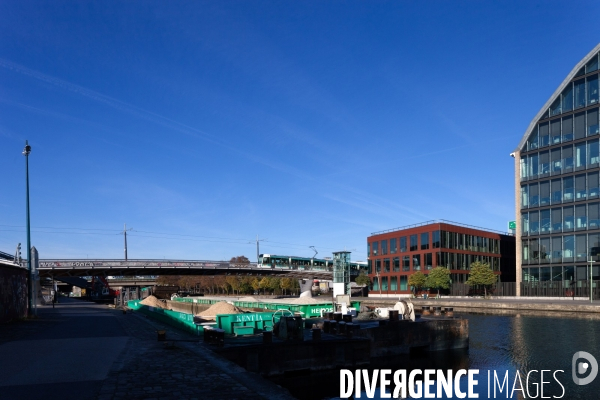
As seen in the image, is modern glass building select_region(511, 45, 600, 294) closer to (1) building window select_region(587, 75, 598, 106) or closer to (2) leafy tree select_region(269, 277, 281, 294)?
(1) building window select_region(587, 75, 598, 106)

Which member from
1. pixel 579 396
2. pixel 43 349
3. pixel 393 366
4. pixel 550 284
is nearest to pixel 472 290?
pixel 550 284

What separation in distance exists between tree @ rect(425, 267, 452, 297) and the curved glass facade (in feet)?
41.3

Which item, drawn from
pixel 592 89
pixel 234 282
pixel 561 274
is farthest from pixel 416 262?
pixel 234 282

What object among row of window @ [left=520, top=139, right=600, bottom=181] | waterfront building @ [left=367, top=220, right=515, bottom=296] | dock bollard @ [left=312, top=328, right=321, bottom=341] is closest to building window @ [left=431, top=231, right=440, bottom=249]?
waterfront building @ [left=367, top=220, right=515, bottom=296]

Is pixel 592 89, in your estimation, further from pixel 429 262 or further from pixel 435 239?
pixel 429 262

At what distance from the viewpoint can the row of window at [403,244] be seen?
9375cm

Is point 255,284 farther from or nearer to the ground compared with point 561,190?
nearer to the ground

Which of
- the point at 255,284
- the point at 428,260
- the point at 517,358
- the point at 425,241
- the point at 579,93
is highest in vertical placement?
the point at 579,93

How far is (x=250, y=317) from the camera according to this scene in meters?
28.9

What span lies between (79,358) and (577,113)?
71.6 meters

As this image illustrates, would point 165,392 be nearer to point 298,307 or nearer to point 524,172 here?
point 298,307

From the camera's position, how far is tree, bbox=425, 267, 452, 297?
285 feet

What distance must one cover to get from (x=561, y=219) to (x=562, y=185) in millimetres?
4637

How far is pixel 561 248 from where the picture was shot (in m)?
72.8
